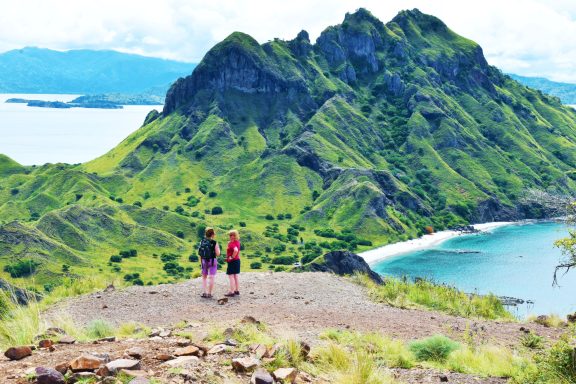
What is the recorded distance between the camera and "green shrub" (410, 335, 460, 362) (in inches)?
777

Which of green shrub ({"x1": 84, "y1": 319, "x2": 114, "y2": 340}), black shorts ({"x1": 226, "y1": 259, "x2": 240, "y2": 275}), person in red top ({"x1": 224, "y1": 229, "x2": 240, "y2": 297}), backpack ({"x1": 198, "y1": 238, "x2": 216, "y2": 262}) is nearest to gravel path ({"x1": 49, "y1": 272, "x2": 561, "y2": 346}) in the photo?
person in red top ({"x1": 224, "y1": 229, "x2": 240, "y2": 297})

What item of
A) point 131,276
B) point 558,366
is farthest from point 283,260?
point 558,366

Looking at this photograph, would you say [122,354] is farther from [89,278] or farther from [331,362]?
[89,278]

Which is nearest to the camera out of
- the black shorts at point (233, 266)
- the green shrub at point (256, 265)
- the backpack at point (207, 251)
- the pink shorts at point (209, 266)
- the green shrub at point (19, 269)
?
the backpack at point (207, 251)

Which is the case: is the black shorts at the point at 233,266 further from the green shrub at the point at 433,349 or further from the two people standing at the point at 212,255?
the green shrub at the point at 433,349

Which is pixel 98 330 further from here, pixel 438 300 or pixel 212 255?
pixel 438 300

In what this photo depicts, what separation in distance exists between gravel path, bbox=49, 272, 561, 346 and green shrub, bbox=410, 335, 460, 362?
2.87 metres

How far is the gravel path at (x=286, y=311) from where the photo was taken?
24.2m

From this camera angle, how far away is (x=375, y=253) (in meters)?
198

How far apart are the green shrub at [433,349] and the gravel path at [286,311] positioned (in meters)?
2.87

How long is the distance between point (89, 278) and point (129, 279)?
11534 cm

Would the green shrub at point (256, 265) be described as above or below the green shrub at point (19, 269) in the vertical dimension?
below

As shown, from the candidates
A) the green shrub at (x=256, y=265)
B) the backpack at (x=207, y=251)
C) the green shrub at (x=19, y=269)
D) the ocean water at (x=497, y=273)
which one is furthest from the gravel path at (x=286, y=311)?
the green shrub at (x=256, y=265)

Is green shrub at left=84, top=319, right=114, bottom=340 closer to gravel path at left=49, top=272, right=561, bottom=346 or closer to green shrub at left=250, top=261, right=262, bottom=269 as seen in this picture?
gravel path at left=49, top=272, right=561, bottom=346
